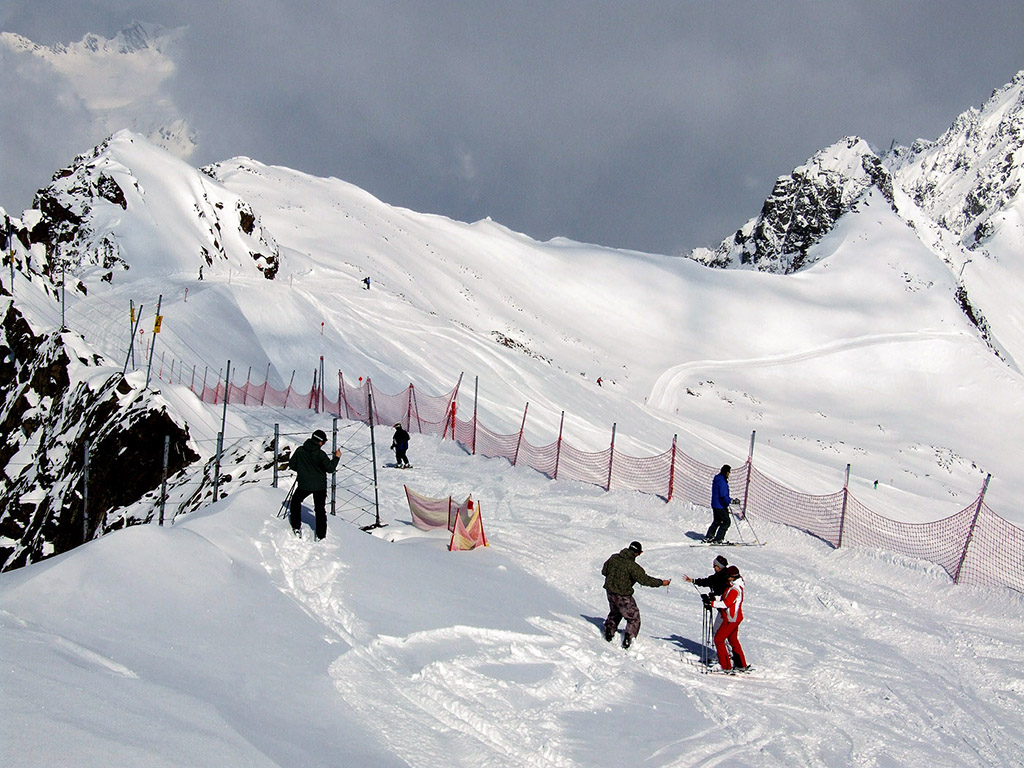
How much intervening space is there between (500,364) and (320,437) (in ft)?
96.0

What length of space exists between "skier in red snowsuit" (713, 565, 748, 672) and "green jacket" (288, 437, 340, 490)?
5.47 metres

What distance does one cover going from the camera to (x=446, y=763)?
5.83m

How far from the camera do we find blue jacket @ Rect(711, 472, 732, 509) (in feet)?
51.5

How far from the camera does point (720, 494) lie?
15781 mm

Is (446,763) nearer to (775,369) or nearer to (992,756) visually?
(992,756)

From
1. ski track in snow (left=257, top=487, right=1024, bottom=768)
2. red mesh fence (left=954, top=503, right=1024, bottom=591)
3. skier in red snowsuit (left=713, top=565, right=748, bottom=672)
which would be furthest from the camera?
red mesh fence (left=954, top=503, right=1024, bottom=591)

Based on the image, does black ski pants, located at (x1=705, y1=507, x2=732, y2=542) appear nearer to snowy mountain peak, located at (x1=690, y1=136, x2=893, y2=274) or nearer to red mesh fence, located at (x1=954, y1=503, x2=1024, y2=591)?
red mesh fence, located at (x1=954, y1=503, x2=1024, y2=591)

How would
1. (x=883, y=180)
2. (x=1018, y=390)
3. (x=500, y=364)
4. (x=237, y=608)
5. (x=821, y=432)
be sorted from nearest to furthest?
(x=237, y=608) → (x=500, y=364) → (x=821, y=432) → (x=1018, y=390) → (x=883, y=180)

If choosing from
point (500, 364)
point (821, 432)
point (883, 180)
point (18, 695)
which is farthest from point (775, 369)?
point (883, 180)

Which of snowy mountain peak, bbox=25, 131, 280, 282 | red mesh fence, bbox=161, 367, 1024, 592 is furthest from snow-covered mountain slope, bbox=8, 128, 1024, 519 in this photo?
red mesh fence, bbox=161, 367, 1024, 592

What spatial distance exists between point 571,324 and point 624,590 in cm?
6165

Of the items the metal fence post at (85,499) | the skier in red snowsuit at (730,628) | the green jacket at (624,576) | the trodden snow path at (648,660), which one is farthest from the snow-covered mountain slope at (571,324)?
the skier in red snowsuit at (730,628)

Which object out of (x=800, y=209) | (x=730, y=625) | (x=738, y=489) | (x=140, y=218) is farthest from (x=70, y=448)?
(x=800, y=209)

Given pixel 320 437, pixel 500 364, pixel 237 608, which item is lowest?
pixel 237 608
